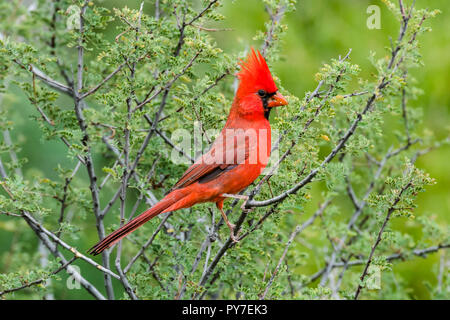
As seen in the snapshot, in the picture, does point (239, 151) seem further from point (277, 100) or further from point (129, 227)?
point (129, 227)

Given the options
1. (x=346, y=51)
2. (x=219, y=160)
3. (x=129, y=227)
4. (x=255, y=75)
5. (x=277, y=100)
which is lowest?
(x=129, y=227)

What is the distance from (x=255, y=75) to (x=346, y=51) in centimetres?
275

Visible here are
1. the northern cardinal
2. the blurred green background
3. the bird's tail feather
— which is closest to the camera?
the bird's tail feather

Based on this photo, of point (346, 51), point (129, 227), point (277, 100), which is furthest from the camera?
point (346, 51)

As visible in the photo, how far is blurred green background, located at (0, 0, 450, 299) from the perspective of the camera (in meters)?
4.54

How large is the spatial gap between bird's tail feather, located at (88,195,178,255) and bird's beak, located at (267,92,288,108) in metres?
0.57

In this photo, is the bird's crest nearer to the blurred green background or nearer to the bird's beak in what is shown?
the bird's beak

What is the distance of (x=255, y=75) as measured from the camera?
258 centimetres

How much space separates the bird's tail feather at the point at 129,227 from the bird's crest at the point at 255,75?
0.59 m

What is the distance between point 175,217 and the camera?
283 centimetres

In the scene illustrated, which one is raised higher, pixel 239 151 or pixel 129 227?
pixel 239 151

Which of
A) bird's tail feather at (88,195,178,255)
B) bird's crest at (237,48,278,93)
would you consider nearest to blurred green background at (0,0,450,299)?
bird's crest at (237,48,278,93)

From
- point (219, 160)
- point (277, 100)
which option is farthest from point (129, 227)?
point (277, 100)

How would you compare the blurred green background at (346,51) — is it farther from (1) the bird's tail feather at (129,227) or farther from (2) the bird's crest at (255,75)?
(1) the bird's tail feather at (129,227)
